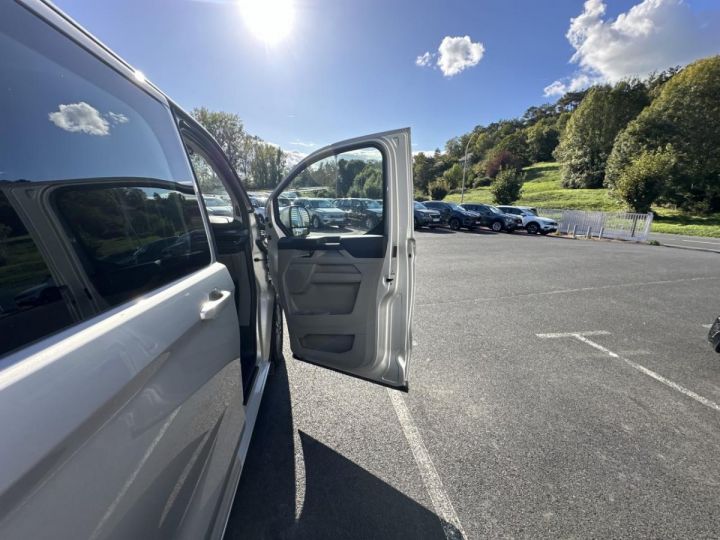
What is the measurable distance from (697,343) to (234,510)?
536cm

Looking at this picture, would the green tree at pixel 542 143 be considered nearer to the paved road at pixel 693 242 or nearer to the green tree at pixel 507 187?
→ the green tree at pixel 507 187

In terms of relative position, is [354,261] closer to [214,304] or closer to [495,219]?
[214,304]

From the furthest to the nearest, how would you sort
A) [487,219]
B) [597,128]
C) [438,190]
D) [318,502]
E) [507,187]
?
1. [438,190]
2. [597,128]
3. [507,187]
4. [487,219]
5. [318,502]

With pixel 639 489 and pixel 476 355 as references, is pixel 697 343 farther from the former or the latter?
pixel 639 489

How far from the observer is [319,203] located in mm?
2623

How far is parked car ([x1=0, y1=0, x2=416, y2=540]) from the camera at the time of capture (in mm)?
633

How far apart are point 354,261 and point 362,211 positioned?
37cm

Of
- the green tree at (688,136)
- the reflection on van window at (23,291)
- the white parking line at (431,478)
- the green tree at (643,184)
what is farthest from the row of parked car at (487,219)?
the reflection on van window at (23,291)

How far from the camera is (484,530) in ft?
5.43

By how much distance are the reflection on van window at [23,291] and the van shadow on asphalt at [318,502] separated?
4.65 ft

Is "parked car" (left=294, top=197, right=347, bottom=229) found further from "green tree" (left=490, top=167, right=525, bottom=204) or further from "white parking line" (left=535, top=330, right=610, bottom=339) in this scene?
"green tree" (left=490, top=167, right=525, bottom=204)

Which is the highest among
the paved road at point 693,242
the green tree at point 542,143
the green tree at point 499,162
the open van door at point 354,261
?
the green tree at point 542,143

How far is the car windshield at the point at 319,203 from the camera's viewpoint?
2.55m

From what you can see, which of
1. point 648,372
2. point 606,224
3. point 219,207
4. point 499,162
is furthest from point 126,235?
point 499,162
